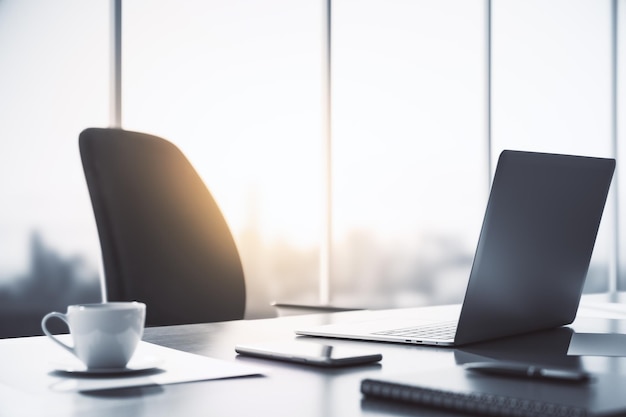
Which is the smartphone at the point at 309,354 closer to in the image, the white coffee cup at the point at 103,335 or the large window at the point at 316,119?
the white coffee cup at the point at 103,335

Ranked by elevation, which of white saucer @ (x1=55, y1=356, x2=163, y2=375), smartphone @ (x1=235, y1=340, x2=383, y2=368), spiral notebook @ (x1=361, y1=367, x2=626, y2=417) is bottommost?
smartphone @ (x1=235, y1=340, x2=383, y2=368)

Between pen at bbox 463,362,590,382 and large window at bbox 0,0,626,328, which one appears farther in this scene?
large window at bbox 0,0,626,328

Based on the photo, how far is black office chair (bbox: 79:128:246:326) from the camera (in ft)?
5.49

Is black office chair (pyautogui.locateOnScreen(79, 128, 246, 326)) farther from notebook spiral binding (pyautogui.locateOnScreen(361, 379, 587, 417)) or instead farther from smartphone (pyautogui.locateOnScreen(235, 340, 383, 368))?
notebook spiral binding (pyautogui.locateOnScreen(361, 379, 587, 417))

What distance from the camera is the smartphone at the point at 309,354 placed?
0.86 meters

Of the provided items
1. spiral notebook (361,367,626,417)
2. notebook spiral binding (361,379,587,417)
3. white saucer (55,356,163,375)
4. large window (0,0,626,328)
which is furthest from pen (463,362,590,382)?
large window (0,0,626,328)

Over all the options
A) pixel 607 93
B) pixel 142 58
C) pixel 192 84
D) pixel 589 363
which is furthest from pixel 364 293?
pixel 589 363

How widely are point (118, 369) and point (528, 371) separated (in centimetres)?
42

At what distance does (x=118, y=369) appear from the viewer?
2.61 ft

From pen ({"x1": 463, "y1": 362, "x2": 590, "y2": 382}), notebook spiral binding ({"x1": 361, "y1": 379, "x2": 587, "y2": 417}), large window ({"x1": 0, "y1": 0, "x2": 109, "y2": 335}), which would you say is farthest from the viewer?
large window ({"x1": 0, "y1": 0, "x2": 109, "y2": 335})

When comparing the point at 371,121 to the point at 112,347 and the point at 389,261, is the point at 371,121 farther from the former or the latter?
the point at 112,347

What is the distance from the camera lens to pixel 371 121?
4.53 meters

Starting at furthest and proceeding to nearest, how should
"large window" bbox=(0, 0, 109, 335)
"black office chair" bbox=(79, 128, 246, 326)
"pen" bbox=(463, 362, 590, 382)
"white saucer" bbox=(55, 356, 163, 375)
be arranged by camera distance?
"large window" bbox=(0, 0, 109, 335) < "black office chair" bbox=(79, 128, 246, 326) < "white saucer" bbox=(55, 356, 163, 375) < "pen" bbox=(463, 362, 590, 382)

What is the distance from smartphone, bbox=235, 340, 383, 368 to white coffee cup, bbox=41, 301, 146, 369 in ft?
0.57
